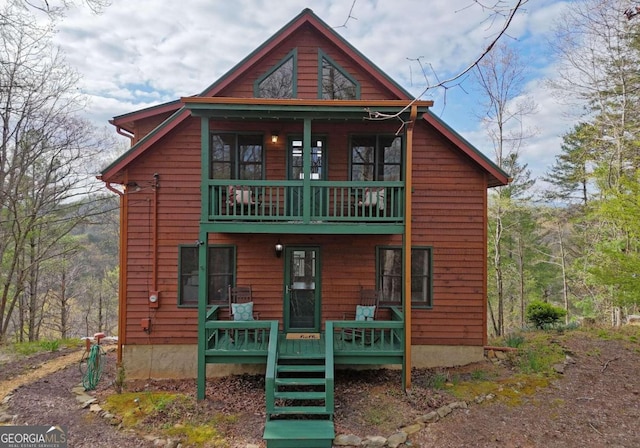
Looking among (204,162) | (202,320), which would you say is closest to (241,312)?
(202,320)

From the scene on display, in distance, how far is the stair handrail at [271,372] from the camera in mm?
5422

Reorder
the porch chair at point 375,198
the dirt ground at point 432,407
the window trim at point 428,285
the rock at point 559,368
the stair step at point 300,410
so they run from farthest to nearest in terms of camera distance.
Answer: the window trim at point 428,285 → the rock at point 559,368 → the porch chair at point 375,198 → the stair step at point 300,410 → the dirt ground at point 432,407

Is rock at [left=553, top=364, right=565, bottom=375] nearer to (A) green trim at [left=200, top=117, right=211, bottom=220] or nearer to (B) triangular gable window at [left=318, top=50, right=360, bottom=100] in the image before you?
(B) triangular gable window at [left=318, top=50, right=360, bottom=100]

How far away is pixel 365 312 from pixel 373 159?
3670 millimetres

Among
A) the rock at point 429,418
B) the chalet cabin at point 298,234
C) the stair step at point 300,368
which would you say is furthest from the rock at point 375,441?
the chalet cabin at point 298,234

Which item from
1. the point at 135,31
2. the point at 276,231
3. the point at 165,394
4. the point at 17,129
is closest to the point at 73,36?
the point at 135,31

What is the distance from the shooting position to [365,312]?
752 centimetres

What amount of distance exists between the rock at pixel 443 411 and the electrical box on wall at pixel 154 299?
6410mm

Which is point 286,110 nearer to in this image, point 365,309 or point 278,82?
point 278,82

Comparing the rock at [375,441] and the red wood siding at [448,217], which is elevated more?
the red wood siding at [448,217]

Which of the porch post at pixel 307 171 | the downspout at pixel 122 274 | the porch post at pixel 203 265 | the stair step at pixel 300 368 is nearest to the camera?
the stair step at pixel 300 368

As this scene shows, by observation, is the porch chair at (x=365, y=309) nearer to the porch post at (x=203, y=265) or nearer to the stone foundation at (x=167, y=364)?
the stone foundation at (x=167, y=364)

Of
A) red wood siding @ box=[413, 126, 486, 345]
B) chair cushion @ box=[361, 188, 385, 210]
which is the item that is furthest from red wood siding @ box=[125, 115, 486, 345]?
chair cushion @ box=[361, 188, 385, 210]

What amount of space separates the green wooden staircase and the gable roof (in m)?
5.47
